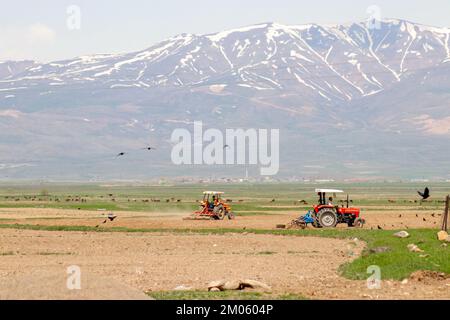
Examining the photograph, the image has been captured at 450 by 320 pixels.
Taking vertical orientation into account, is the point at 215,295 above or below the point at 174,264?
below

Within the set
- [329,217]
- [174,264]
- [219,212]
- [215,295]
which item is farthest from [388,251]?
[219,212]

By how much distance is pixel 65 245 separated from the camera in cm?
4891

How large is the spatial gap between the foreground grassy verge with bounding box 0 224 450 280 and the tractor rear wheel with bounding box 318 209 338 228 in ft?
12.7

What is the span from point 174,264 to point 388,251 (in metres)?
7.85

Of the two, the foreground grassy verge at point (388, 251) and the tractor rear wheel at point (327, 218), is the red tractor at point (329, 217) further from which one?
the foreground grassy verge at point (388, 251)

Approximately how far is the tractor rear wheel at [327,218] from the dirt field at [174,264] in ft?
11.2

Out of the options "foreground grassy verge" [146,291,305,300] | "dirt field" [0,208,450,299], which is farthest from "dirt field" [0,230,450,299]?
"foreground grassy verge" [146,291,305,300]

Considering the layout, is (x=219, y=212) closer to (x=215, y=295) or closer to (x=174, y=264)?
(x=174, y=264)

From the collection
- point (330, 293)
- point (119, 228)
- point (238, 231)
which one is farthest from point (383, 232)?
point (330, 293)

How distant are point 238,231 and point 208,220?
1331cm

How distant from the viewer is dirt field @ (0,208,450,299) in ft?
79.4

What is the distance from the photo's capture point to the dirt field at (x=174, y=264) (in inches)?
953

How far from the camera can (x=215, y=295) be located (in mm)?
27891

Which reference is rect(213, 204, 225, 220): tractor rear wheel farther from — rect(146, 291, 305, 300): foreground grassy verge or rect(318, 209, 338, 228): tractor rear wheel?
rect(146, 291, 305, 300): foreground grassy verge
